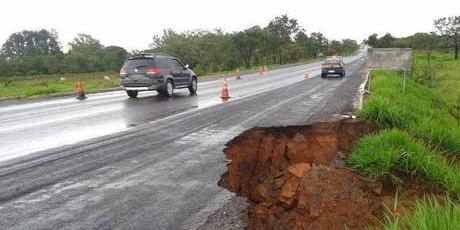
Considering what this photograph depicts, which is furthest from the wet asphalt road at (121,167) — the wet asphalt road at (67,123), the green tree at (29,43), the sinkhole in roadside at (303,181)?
the green tree at (29,43)

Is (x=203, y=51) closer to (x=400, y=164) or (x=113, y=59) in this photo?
(x=113, y=59)

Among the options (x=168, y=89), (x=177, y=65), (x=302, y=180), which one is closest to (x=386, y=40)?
(x=177, y=65)

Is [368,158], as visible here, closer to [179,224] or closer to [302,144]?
[302,144]

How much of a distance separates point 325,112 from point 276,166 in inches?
214

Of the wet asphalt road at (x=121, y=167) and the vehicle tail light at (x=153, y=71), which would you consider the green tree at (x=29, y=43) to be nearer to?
the vehicle tail light at (x=153, y=71)

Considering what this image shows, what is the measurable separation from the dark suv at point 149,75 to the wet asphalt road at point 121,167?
6796mm

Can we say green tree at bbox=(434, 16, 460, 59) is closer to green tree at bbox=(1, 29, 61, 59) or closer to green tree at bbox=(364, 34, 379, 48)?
green tree at bbox=(364, 34, 379, 48)

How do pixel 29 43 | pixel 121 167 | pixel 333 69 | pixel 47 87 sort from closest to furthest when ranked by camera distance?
pixel 121 167 < pixel 47 87 < pixel 333 69 < pixel 29 43

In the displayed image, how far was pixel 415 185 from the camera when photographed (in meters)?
5.89

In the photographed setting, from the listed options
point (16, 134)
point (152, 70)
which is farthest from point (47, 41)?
point (16, 134)

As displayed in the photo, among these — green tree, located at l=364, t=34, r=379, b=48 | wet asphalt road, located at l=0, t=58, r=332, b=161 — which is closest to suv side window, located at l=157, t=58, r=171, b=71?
wet asphalt road, located at l=0, t=58, r=332, b=161

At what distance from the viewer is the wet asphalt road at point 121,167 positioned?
491 centimetres

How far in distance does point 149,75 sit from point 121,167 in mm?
13503

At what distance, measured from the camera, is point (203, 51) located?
239ft
